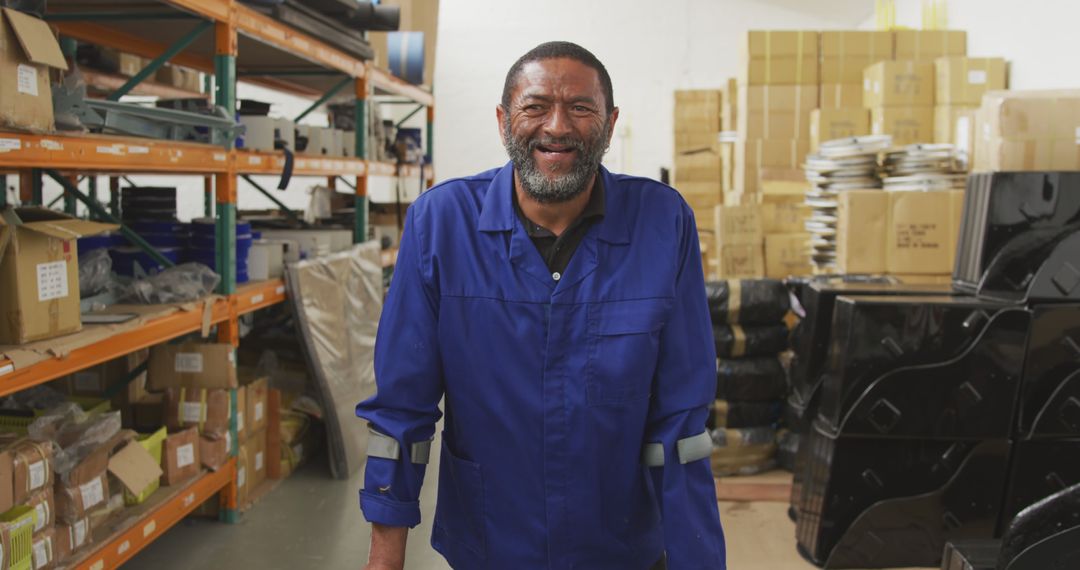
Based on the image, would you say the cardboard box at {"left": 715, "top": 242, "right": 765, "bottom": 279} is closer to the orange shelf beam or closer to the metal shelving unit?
the metal shelving unit

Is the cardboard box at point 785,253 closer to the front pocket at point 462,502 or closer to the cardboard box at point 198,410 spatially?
the cardboard box at point 198,410

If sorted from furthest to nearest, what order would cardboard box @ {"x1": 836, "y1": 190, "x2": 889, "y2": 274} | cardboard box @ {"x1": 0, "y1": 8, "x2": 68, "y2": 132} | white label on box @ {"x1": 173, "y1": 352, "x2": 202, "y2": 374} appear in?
cardboard box @ {"x1": 836, "y1": 190, "x2": 889, "y2": 274} → white label on box @ {"x1": 173, "y1": 352, "x2": 202, "y2": 374} → cardboard box @ {"x1": 0, "y1": 8, "x2": 68, "y2": 132}

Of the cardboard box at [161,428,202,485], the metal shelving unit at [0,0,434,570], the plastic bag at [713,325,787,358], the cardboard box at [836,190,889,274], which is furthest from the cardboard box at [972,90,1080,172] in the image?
the cardboard box at [161,428,202,485]

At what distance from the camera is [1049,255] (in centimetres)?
356

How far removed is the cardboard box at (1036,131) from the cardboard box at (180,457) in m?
3.82

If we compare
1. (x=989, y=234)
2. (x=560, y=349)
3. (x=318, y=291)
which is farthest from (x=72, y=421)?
(x=989, y=234)

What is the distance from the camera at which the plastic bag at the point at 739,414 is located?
508 centimetres

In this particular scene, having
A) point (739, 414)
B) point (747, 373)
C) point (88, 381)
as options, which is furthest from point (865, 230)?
point (88, 381)

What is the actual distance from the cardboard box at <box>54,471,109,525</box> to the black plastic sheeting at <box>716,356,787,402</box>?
313cm

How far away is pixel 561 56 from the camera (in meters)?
Result: 1.87

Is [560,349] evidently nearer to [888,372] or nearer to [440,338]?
[440,338]

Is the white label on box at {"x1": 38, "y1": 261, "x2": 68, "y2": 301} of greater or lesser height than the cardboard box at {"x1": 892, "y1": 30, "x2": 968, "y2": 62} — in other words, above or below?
below

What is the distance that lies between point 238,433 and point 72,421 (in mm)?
1131

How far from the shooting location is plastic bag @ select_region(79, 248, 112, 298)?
3.71 metres
